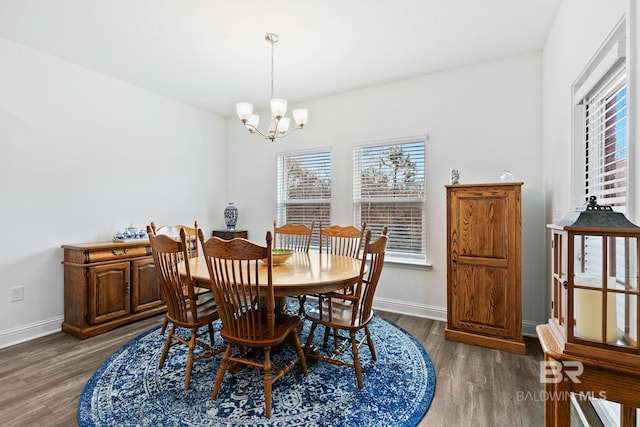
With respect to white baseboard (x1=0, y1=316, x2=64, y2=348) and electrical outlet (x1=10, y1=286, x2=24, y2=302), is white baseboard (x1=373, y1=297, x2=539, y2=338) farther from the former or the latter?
electrical outlet (x1=10, y1=286, x2=24, y2=302)

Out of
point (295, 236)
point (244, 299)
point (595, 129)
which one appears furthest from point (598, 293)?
point (295, 236)

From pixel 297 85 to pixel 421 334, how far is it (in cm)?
318

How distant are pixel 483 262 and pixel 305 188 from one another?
98.3 inches

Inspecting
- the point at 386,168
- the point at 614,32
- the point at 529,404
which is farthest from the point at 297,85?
the point at 529,404

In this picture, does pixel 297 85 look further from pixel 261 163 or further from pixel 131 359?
pixel 131 359

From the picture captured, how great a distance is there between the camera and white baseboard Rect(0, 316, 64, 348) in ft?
9.15

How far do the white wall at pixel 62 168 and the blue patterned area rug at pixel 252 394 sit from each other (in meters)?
1.30

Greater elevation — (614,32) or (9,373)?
(614,32)

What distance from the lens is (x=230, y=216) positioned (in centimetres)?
463

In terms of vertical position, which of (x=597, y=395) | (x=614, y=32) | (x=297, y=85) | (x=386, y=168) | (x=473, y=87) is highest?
(x=297, y=85)

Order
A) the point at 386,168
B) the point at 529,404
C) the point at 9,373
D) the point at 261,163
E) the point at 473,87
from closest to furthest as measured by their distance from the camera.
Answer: the point at 529,404, the point at 9,373, the point at 473,87, the point at 386,168, the point at 261,163

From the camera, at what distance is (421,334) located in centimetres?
299

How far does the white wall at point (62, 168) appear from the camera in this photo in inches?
112

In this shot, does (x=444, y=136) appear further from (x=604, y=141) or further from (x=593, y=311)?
(x=593, y=311)
